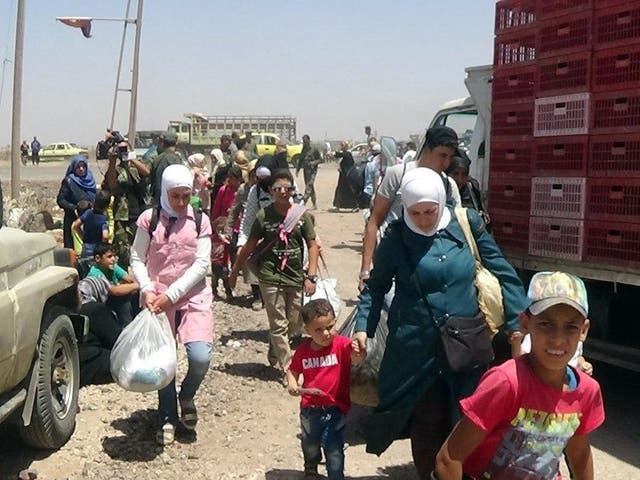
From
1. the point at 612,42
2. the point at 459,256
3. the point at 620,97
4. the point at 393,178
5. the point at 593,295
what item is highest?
the point at 612,42

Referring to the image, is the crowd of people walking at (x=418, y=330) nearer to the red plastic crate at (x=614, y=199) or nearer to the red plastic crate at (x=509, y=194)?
the red plastic crate at (x=509, y=194)

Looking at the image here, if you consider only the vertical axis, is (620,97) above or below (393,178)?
above

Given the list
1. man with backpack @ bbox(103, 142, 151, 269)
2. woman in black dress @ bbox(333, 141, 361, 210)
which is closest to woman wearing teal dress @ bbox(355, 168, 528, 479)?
man with backpack @ bbox(103, 142, 151, 269)

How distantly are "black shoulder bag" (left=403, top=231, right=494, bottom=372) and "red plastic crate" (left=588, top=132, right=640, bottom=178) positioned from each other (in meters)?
2.05

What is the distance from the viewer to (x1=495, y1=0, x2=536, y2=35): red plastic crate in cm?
614

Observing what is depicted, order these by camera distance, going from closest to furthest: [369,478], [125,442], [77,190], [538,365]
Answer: [538,365]
[369,478]
[125,442]
[77,190]

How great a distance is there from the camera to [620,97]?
5.29 metres

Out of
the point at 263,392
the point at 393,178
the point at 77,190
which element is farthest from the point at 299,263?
the point at 77,190

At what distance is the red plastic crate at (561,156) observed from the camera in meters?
5.58

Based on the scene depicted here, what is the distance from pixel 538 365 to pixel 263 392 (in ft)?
13.2

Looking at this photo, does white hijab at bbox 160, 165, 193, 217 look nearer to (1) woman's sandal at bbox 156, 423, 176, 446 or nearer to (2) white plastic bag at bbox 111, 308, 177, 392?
(2) white plastic bag at bbox 111, 308, 177, 392

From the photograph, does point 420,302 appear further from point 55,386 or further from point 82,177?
point 82,177

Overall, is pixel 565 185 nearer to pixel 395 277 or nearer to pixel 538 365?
pixel 395 277

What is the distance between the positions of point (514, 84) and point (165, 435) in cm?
358
